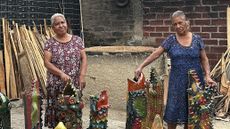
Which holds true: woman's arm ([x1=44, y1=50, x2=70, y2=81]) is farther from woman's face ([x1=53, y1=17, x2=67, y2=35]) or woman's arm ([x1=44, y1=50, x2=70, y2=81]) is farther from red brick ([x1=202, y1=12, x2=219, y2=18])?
red brick ([x1=202, y1=12, x2=219, y2=18])

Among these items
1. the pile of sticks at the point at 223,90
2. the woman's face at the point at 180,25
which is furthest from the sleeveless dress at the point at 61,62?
the pile of sticks at the point at 223,90

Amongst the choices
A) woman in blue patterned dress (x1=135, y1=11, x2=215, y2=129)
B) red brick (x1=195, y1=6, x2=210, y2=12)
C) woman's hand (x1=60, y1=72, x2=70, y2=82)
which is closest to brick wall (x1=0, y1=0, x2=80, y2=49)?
red brick (x1=195, y1=6, x2=210, y2=12)

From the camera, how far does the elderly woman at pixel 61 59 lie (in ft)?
14.0

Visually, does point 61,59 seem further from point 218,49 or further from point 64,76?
point 218,49

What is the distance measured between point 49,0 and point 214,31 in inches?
126

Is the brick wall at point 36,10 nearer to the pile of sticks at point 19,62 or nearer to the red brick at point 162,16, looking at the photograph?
the pile of sticks at point 19,62

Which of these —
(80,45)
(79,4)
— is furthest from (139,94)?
(79,4)

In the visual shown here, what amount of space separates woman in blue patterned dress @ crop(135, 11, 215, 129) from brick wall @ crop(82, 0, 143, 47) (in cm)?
321

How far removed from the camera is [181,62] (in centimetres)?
416

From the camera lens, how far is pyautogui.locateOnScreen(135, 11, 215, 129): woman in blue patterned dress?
413cm

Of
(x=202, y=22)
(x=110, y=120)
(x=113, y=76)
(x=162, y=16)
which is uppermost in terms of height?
(x=162, y=16)

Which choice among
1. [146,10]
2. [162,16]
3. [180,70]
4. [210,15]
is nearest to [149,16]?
[146,10]

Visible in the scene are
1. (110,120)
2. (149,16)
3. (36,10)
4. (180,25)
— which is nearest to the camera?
(180,25)

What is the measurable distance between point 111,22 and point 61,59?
11.9 feet
